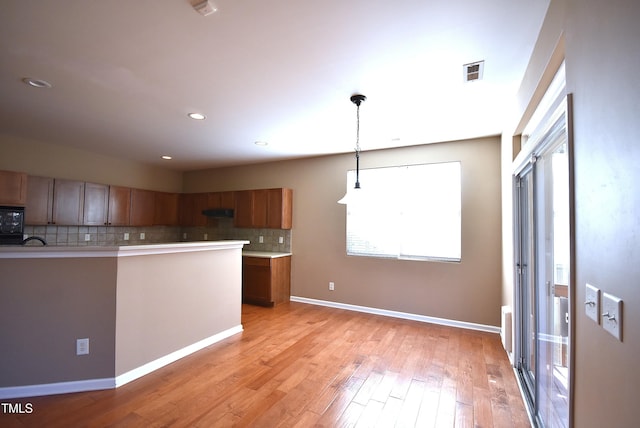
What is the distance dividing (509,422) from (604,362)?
1.57 meters

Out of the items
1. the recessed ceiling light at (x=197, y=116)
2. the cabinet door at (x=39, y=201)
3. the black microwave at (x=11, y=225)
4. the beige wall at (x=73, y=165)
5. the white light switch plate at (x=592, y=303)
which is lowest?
the white light switch plate at (x=592, y=303)

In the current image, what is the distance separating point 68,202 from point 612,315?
6.08 metres

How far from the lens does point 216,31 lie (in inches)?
71.9

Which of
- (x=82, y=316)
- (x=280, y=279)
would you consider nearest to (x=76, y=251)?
(x=82, y=316)

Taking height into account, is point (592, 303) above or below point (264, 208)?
below

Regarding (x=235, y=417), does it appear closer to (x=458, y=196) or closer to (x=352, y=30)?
(x=352, y=30)

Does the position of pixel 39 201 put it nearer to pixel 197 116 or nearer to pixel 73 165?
pixel 73 165

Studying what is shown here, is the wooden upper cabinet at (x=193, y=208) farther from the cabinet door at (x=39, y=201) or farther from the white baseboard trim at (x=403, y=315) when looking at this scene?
the white baseboard trim at (x=403, y=315)

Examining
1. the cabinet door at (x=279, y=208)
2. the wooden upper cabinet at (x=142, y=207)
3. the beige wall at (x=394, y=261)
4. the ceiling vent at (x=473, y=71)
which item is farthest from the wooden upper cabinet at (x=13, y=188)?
the ceiling vent at (x=473, y=71)

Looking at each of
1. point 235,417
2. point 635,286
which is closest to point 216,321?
point 235,417

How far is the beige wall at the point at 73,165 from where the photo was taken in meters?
4.12

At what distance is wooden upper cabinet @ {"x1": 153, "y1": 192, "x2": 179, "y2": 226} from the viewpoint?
5.92 meters

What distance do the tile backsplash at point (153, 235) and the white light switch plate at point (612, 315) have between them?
470 centimetres

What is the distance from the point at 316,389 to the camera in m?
2.44
